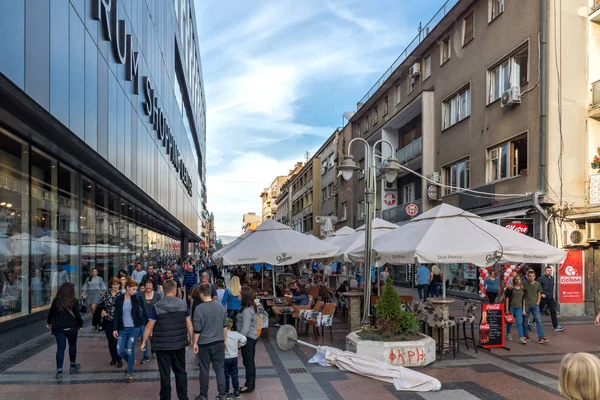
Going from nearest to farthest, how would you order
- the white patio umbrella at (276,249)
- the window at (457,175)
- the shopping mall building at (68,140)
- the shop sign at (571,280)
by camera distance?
the shopping mall building at (68,140) → the white patio umbrella at (276,249) → the shop sign at (571,280) → the window at (457,175)

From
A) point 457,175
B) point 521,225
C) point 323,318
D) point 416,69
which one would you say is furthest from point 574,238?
point 416,69

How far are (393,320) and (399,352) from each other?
62 cm

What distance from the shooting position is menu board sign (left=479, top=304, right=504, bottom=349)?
411 inches

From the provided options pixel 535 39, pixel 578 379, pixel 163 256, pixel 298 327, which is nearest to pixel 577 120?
pixel 535 39

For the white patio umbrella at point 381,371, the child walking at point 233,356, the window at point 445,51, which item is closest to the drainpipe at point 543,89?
the window at point 445,51

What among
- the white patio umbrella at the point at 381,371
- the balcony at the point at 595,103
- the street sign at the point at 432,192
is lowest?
the white patio umbrella at the point at 381,371

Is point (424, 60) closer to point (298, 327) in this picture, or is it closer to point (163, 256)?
point (298, 327)

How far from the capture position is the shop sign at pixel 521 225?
16562mm

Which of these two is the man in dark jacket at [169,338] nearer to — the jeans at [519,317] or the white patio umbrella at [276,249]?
the white patio umbrella at [276,249]

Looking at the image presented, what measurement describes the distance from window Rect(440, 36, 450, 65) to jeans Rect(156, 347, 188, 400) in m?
21.0

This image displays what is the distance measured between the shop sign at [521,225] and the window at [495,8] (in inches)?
311

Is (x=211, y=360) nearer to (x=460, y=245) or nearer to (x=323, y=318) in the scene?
(x=323, y=318)

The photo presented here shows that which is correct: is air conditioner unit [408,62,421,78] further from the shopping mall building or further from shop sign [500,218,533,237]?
the shopping mall building

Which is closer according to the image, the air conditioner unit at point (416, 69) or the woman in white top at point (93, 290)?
the woman in white top at point (93, 290)
